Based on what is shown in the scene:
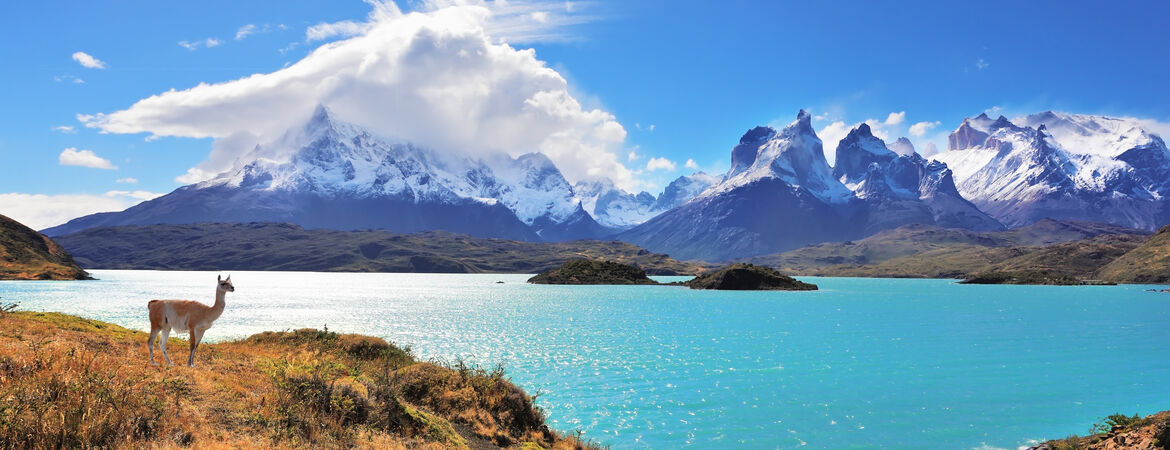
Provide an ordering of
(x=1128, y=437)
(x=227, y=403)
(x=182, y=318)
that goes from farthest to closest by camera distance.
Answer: (x=1128, y=437), (x=182, y=318), (x=227, y=403)

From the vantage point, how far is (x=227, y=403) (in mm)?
17234

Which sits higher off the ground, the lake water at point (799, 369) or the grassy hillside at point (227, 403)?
the grassy hillside at point (227, 403)

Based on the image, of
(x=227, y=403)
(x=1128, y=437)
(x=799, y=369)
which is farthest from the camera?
(x=799, y=369)

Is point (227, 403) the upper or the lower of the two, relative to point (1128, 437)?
upper

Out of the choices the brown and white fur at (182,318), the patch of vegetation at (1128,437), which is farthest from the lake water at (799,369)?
the brown and white fur at (182,318)

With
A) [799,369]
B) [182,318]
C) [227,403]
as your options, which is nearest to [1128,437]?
[799,369]

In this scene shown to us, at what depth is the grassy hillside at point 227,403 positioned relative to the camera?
1336 centimetres

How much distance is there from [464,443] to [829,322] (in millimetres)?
89338

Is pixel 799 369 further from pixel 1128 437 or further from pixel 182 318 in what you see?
pixel 182 318

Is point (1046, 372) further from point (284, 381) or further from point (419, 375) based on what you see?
point (284, 381)

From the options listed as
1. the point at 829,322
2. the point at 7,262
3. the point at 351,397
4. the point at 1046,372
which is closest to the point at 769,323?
the point at 829,322

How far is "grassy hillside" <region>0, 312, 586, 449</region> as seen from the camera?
13.4 m

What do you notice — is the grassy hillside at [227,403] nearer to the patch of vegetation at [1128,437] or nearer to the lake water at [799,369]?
the lake water at [799,369]

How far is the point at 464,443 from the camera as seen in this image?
1969cm
